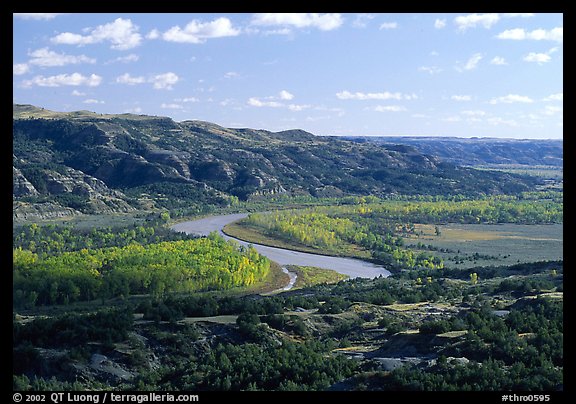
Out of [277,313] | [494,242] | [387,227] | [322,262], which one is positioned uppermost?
[387,227]

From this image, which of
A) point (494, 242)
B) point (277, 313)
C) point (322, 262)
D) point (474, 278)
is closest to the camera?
point (277, 313)

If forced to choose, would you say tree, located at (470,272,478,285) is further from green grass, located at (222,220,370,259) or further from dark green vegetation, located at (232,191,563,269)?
green grass, located at (222,220,370,259)

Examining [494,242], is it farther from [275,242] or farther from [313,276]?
[313,276]

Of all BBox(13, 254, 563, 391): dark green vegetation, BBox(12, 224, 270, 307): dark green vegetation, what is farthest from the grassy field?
BBox(13, 254, 563, 391): dark green vegetation

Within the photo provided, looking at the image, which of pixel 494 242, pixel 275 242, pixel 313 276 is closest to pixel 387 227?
pixel 494 242

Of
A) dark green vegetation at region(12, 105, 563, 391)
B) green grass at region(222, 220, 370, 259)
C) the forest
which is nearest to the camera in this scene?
the forest

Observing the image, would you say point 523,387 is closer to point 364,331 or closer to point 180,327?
point 364,331

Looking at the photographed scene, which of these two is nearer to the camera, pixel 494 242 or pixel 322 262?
pixel 322 262

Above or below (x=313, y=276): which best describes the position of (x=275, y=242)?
above

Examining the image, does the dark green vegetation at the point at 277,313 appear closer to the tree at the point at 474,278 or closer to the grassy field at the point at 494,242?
the tree at the point at 474,278

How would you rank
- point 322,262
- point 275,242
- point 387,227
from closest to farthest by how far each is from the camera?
1. point 322,262
2. point 275,242
3. point 387,227
